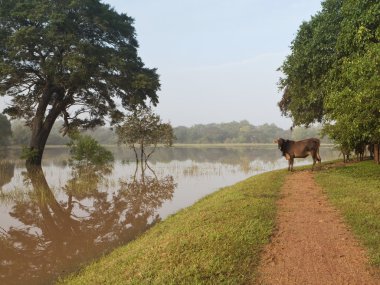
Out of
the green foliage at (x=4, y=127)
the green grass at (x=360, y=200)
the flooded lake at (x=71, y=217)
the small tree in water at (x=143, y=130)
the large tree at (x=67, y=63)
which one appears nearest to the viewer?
the green grass at (x=360, y=200)

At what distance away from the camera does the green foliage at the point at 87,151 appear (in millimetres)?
31234

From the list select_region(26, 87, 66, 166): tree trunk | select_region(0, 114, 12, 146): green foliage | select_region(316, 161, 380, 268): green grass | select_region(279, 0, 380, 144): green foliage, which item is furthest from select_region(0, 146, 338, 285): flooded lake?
select_region(0, 114, 12, 146): green foliage

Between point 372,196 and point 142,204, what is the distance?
9264 mm

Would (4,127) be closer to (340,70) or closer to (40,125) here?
(40,125)

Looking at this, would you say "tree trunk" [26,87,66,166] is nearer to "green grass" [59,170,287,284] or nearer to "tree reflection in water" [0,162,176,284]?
"tree reflection in water" [0,162,176,284]

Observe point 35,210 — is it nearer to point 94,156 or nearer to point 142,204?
point 142,204

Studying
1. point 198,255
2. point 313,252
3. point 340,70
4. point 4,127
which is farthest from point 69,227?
point 4,127

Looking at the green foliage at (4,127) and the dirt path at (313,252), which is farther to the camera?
the green foliage at (4,127)

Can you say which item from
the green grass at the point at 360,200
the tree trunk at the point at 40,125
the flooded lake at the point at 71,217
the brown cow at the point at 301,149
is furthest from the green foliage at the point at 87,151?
the green grass at the point at 360,200

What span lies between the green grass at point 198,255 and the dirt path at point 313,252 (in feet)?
1.08

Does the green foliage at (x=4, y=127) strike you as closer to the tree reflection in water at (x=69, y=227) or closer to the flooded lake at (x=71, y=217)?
the flooded lake at (x=71, y=217)

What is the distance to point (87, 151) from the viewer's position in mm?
31438

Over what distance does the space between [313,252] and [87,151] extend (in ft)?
91.2

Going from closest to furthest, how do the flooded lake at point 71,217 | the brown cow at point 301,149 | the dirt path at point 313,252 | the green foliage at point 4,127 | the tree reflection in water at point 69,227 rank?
the dirt path at point 313,252 < the tree reflection in water at point 69,227 < the flooded lake at point 71,217 < the brown cow at point 301,149 < the green foliage at point 4,127
